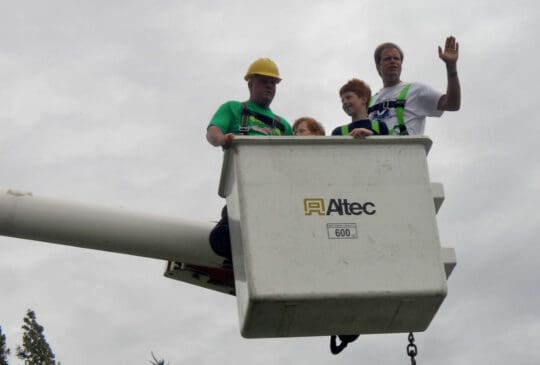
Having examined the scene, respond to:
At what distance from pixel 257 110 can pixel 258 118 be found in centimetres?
6

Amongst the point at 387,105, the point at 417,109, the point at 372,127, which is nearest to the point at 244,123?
the point at 372,127

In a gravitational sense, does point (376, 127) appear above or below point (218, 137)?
above

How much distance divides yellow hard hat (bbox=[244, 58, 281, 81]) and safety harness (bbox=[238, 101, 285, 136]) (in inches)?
8.5

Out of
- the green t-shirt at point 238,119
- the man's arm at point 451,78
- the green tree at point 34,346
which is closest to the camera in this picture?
the green t-shirt at point 238,119

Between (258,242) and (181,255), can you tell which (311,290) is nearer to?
(258,242)

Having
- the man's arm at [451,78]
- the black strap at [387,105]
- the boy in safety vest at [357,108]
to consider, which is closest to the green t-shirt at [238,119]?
the boy in safety vest at [357,108]

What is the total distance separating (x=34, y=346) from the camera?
48.9 meters

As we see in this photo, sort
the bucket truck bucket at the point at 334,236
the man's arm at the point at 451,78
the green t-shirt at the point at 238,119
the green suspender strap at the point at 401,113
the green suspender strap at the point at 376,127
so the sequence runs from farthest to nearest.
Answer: the green suspender strap at the point at 401,113, the man's arm at the point at 451,78, the green t-shirt at the point at 238,119, the green suspender strap at the point at 376,127, the bucket truck bucket at the point at 334,236

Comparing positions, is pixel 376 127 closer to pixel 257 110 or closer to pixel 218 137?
pixel 257 110

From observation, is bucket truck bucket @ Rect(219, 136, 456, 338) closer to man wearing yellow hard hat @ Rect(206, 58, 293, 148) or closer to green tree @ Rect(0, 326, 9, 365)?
man wearing yellow hard hat @ Rect(206, 58, 293, 148)

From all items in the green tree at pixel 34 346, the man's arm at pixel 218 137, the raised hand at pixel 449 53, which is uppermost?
the green tree at pixel 34 346

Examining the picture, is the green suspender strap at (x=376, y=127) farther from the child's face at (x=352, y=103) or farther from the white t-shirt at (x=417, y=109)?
the white t-shirt at (x=417, y=109)

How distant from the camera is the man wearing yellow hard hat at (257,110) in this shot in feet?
24.7

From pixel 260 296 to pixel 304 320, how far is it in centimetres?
39
